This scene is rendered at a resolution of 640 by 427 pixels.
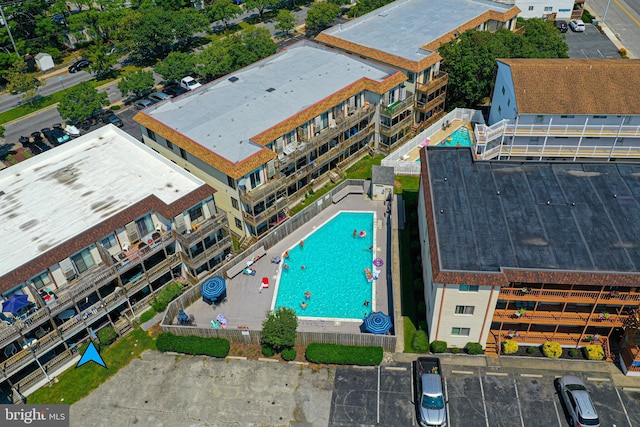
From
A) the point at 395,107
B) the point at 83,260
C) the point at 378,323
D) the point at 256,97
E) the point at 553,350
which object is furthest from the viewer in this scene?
the point at 395,107

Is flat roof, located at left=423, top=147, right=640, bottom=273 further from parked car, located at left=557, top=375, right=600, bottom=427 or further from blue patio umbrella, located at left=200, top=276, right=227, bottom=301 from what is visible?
blue patio umbrella, located at left=200, top=276, right=227, bottom=301

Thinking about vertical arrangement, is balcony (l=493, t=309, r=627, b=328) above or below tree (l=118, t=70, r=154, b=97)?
below

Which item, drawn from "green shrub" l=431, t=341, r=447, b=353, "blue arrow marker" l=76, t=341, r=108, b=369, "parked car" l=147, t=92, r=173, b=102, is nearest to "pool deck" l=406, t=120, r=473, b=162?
"green shrub" l=431, t=341, r=447, b=353

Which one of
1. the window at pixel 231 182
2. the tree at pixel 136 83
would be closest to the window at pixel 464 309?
the window at pixel 231 182

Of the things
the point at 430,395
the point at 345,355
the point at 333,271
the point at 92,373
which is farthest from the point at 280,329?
A: the point at 92,373

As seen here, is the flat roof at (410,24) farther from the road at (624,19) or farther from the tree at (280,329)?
the tree at (280,329)

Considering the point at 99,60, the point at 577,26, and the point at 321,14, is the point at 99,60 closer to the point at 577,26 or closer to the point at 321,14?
the point at 321,14

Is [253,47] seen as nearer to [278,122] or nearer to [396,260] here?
[278,122]
